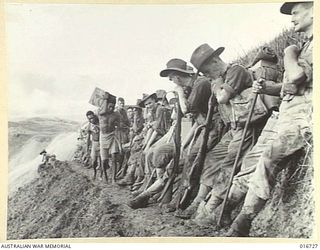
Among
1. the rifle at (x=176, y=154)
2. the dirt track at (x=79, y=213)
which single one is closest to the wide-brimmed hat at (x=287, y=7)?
the rifle at (x=176, y=154)

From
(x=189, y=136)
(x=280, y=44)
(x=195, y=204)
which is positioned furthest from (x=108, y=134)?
(x=280, y=44)

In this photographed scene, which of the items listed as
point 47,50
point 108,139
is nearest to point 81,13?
point 47,50

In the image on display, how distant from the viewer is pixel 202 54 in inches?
76.3

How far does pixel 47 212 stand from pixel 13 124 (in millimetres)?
317

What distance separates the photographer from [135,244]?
Result: 1.91 metres

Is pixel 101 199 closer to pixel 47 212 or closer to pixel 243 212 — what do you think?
pixel 47 212

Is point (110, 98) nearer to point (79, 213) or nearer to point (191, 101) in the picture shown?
point (191, 101)

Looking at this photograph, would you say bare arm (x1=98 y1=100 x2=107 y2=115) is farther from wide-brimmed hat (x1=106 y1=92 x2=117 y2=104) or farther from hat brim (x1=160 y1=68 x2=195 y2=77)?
hat brim (x1=160 y1=68 x2=195 y2=77)

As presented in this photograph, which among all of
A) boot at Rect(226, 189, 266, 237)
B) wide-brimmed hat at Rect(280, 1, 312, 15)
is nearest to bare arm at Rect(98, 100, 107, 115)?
boot at Rect(226, 189, 266, 237)

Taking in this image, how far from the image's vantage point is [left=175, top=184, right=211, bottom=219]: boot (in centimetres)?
193

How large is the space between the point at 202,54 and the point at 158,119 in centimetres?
27

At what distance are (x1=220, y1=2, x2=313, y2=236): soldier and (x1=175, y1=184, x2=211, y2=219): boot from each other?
0.08m

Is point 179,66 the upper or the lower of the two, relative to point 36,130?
upper

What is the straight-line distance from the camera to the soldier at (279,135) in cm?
189
